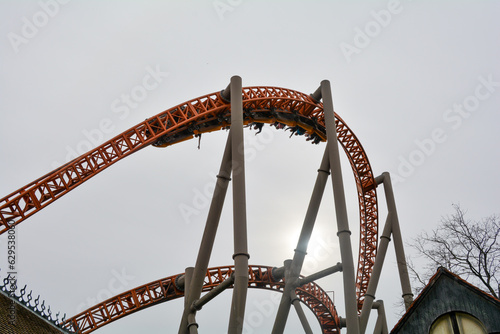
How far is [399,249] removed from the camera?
1731 cm

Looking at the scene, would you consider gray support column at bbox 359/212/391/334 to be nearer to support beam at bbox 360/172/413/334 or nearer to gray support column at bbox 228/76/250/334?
support beam at bbox 360/172/413/334

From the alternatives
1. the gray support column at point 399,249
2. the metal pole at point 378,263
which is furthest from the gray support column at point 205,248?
the gray support column at point 399,249

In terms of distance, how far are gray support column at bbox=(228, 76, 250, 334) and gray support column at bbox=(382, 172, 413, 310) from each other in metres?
7.04

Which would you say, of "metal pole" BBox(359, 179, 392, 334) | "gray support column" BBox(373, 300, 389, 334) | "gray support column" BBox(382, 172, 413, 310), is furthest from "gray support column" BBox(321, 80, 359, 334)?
"gray support column" BBox(373, 300, 389, 334)

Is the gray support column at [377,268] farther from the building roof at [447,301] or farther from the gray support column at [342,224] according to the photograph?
the building roof at [447,301]

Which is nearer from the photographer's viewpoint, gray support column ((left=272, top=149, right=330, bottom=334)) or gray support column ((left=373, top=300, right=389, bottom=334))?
gray support column ((left=272, top=149, right=330, bottom=334))

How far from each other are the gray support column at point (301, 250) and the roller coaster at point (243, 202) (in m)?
0.02

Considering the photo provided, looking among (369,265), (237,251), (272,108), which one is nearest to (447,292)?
(237,251)

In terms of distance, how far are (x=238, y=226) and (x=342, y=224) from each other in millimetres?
2439

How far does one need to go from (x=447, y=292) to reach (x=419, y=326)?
0.61 m

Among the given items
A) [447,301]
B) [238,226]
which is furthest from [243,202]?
[447,301]

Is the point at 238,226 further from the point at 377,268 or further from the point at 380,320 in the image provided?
the point at 380,320

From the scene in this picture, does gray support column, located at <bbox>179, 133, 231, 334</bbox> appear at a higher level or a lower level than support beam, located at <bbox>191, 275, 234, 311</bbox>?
higher

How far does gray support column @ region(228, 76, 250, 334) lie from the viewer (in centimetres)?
1066
